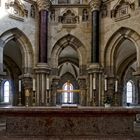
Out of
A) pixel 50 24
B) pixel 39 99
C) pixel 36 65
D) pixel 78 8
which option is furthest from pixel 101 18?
pixel 39 99

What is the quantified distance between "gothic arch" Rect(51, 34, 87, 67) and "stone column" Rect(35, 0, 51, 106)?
2.88 feet

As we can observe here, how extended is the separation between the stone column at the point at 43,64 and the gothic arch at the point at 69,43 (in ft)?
2.88

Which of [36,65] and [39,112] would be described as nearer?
[39,112]

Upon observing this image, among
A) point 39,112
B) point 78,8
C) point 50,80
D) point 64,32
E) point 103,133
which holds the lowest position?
point 103,133

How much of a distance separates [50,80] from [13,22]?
421cm

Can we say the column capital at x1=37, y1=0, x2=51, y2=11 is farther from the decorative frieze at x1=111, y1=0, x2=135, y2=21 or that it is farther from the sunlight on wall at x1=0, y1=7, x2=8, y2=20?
the decorative frieze at x1=111, y1=0, x2=135, y2=21

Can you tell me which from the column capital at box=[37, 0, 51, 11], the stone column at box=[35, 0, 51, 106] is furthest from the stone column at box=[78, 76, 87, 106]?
the column capital at box=[37, 0, 51, 11]

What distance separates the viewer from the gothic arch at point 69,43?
1756 cm

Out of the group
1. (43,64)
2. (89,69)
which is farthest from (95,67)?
(43,64)

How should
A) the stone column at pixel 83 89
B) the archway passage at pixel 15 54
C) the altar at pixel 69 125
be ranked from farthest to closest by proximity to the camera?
the stone column at pixel 83 89
the archway passage at pixel 15 54
the altar at pixel 69 125

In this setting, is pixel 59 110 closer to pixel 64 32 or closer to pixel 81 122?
pixel 81 122

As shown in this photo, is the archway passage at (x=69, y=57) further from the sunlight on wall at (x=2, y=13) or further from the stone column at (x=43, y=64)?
the sunlight on wall at (x=2, y=13)

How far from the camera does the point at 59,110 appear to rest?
9602mm

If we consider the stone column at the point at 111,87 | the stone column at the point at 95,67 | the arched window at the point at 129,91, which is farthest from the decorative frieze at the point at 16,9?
the arched window at the point at 129,91
